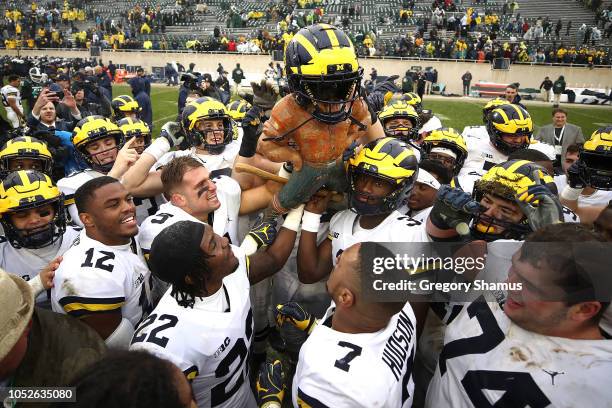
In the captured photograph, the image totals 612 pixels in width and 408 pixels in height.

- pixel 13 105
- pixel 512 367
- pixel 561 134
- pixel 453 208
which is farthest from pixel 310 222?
pixel 13 105

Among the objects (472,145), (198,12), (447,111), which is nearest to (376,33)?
(447,111)

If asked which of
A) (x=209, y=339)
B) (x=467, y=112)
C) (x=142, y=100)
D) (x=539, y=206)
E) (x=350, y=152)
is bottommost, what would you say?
(x=467, y=112)

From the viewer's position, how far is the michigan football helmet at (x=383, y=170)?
2.73 m

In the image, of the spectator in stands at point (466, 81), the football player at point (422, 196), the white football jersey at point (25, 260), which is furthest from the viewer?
the spectator in stands at point (466, 81)

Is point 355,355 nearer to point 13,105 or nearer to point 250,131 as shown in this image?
point 250,131

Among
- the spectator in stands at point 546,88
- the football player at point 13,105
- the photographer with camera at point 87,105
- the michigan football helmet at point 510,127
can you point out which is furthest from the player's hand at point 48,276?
the spectator in stands at point 546,88

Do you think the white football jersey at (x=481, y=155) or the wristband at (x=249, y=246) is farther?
the white football jersey at (x=481, y=155)

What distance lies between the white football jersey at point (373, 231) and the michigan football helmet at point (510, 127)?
100 inches

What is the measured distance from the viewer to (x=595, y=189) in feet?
13.0

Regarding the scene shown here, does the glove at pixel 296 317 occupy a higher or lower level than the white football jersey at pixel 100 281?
lower

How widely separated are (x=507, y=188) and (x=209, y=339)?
2024mm

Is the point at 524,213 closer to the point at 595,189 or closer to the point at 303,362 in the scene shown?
the point at 303,362

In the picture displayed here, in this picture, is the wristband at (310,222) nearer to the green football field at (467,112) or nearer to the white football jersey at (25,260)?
the white football jersey at (25,260)

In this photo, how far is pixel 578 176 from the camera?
3861mm
